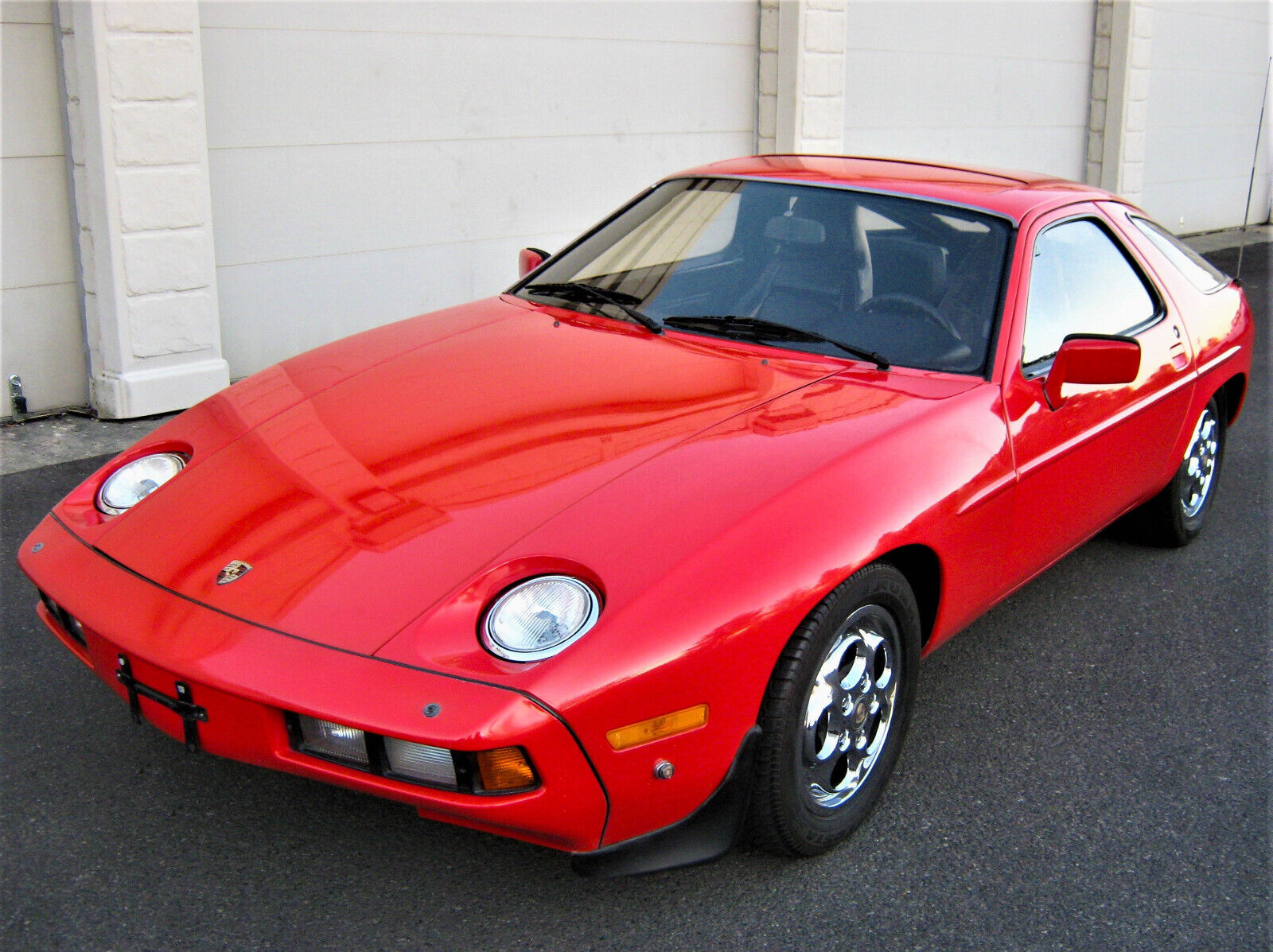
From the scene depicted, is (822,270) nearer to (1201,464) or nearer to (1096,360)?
(1096,360)

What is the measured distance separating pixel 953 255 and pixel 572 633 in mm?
1684

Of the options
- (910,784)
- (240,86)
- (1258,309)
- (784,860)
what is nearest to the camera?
(784,860)

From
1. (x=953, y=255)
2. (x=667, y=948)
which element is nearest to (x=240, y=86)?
(x=953, y=255)

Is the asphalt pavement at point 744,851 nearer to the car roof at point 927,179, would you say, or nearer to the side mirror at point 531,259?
the car roof at point 927,179

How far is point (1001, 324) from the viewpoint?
3057 mm

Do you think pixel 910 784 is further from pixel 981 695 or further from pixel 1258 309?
pixel 1258 309

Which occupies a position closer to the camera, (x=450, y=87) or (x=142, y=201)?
(x=142, y=201)

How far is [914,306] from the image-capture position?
3152 mm

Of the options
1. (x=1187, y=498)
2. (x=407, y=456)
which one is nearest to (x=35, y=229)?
(x=407, y=456)

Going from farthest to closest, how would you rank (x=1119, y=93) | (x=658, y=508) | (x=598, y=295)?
1. (x=1119, y=93)
2. (x=598, y=295)
3. (x=658, y=508)

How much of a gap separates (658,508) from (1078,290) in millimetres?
1728

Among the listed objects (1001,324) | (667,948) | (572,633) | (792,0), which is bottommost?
(667,948)

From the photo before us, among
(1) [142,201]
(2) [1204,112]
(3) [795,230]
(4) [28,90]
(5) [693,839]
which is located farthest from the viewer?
(2) [1204,112]

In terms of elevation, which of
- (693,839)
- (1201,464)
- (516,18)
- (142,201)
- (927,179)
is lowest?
(693,839)
